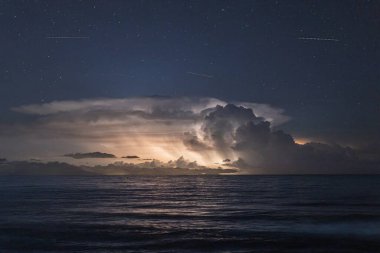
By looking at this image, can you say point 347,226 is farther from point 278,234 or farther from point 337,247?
point 337,247

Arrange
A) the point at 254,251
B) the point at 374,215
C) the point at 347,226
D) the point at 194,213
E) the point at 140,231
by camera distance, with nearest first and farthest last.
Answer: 1. the point at 254,251
2. the point at 140,231
3. the point at 347,226
4. the point at 374,215
5. the point at 194,213

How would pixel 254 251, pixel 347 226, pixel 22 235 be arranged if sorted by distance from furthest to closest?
pixel 347 226, pixel 22 235, pixel 254 251

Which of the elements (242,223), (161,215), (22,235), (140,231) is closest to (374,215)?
(242,223)

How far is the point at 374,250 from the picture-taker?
31.3 meters

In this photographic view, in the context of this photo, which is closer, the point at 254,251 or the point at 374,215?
the point at 254,251

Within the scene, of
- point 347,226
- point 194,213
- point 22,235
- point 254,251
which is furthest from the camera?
point 194,213

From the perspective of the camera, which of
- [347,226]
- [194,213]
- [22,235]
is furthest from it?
[194,213]

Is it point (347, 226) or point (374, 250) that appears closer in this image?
point (374, 250)

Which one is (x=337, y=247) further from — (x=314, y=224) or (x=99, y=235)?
(x=99, y=235)

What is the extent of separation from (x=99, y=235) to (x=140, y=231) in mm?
4149

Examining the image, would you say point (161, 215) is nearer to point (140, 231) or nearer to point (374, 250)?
point (140, 231)

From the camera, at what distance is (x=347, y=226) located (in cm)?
4397

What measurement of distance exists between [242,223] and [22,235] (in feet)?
72.5

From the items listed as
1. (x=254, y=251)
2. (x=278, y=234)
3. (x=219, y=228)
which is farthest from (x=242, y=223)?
(x=254, y=251)
